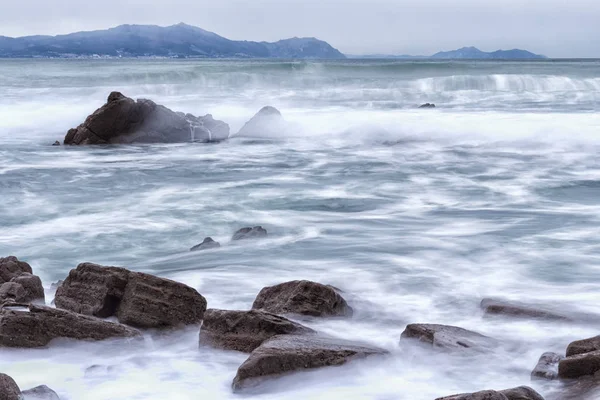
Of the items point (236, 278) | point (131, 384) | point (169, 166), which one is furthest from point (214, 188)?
point (131, 384)

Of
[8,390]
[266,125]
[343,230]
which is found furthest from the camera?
[266,125]

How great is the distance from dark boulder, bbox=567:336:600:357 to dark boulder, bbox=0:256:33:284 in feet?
13.4

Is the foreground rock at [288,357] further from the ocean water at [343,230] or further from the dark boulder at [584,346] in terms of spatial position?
the dark boulder at [584,346]

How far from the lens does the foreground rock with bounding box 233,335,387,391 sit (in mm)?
4527

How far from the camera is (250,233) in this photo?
880cm

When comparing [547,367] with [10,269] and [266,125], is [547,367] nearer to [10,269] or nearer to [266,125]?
[10,269]

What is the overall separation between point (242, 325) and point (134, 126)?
1308 cm

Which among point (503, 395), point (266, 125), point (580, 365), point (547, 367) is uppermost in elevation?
point (503, 395)

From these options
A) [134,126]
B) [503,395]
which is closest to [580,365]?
[503,395]

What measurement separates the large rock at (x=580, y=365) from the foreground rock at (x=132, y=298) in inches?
94.7

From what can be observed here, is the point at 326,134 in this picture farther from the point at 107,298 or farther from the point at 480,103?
the point at 107,298

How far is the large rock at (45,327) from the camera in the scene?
16.9ft

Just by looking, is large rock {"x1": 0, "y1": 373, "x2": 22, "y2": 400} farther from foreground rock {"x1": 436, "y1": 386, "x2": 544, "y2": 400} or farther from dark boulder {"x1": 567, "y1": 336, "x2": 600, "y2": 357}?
dark boulder {"x1": 567, "y1": 336, "x2": 600, "y2": 357}

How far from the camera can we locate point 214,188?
41.3ft
